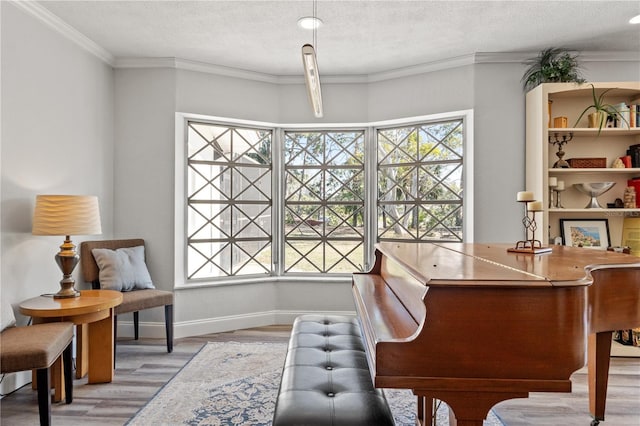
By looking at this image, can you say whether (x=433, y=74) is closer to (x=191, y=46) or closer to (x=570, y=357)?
(x=191, y=46)

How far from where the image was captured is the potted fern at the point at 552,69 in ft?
11.6

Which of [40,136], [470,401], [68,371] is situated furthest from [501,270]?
[40,136]

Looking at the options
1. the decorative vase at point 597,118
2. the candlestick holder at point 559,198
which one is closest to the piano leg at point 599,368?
the candlestick holder at point 559,198

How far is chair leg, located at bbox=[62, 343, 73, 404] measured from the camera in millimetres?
2518

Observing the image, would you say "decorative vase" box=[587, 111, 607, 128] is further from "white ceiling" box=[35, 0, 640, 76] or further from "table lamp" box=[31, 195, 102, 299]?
"table lamp" box=[31, 195, 102, 299]

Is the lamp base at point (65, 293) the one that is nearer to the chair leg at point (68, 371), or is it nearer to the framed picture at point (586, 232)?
the chair leg at point (68, 371)

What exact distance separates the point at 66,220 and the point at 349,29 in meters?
2.49

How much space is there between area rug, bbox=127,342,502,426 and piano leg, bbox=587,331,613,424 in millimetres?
554

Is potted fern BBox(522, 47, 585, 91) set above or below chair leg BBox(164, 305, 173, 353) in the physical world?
above

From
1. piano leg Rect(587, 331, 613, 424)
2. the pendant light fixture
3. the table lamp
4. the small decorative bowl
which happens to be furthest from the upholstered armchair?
the small decorative bowl

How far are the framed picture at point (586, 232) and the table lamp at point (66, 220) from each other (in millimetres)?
3830

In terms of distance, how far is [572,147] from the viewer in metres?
3.74

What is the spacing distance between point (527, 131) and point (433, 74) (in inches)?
40.5

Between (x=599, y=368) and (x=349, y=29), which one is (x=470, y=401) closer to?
(x=599, y=368)
